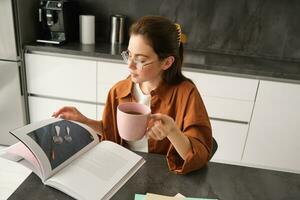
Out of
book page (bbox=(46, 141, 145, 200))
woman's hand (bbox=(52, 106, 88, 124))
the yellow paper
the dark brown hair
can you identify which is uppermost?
the dark brown hair

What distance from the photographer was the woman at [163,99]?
98 cm

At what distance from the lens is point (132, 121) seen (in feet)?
2.80

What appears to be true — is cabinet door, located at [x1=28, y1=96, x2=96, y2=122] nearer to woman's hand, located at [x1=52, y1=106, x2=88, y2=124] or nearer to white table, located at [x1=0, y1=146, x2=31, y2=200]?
white table, located at [x1=0, y1=146, x2=31, y2=200]

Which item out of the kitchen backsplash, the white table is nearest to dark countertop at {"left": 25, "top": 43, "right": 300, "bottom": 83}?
the kitchen backsplash

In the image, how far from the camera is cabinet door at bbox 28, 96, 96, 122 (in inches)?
92.7

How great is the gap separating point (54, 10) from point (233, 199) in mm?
1921

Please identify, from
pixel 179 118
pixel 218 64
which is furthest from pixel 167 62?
pixel 218 64

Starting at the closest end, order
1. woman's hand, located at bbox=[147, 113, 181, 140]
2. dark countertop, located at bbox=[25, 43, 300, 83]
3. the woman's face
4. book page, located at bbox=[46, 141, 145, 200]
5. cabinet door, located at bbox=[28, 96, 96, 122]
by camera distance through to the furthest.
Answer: book page, located at bbox=[46, 141, 145, 200] → woman's hand, located at bbox=[147, 113, 181, 140] → the woman's face → dark countertop, located at bbox=[25, 43, 300, 83] → cabinet door, located at bbox=[28, 96, 96, 122]

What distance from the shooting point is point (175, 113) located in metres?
1.25

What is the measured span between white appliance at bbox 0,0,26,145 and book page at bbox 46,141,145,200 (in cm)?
147

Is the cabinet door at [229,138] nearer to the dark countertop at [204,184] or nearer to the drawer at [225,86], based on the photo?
the drawer at [225,86]

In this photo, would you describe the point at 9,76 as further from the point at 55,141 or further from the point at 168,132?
the point at 168,132

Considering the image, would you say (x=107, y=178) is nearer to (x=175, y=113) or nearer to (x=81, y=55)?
(x=175, y=113)

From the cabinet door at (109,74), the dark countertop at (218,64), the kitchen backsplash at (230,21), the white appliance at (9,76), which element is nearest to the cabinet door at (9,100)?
the white appliance at (9,76)
